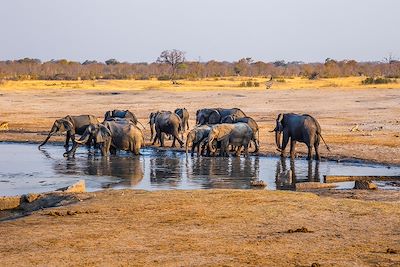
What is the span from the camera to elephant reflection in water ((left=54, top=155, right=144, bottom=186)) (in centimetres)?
2002

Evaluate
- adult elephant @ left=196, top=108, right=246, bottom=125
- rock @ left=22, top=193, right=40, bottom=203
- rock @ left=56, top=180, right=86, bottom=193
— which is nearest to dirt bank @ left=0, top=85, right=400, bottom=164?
adult elephant @ left=196, top=108, right=246, bottom=125

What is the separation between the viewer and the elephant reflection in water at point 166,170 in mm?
18984

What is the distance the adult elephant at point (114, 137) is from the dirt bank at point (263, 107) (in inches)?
151

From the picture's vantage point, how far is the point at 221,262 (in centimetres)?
938

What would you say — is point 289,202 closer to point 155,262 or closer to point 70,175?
point 155,262

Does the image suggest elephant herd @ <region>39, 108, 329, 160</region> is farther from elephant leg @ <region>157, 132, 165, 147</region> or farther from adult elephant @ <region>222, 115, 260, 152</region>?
elephant leg @ <region>157, 132, 165, 147</region>

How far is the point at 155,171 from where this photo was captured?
21.0 meters

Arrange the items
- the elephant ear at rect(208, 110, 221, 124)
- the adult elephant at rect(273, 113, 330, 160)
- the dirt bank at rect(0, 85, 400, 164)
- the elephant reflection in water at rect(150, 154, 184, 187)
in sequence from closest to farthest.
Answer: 1. the elephant reflection in water at rect(150, 154, 184, 187)
2. the adult elephant at rect(273, 113, 330, 160)
3. the dirt bank at rect(0, 85, 400, 164)
4. the elephant ear at rect(208, 110, 221, 124)

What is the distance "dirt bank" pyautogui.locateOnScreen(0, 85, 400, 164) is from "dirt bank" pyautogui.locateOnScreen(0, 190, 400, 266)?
990 centimetres

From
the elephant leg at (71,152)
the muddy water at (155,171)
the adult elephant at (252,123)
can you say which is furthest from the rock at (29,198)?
the adult elephant at (252,123)

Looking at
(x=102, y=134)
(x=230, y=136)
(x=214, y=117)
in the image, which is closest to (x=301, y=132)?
(x=230, y=136)

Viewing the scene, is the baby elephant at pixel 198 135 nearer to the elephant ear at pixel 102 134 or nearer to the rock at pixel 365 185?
the elephant ear at pixel 102 134

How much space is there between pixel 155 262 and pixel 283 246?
1.72 metres

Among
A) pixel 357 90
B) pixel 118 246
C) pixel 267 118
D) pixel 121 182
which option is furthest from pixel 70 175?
pixel 357 90
